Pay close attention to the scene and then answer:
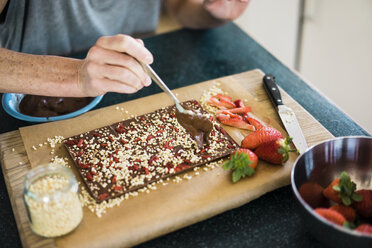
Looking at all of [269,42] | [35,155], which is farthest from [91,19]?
[269,42]

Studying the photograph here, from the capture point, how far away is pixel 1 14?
5.82 feet

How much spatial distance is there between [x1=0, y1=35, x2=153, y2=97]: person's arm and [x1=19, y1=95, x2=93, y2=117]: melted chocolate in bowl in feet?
0.57

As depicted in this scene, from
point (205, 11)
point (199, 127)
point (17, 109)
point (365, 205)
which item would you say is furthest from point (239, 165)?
point (205, 11)

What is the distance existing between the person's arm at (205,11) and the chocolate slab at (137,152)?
59 centimetres

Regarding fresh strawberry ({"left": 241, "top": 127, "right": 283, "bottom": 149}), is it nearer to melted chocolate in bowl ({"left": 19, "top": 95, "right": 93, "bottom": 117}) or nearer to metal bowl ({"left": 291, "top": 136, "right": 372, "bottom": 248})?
metal bowl ({"left": 291, "top": 136, "right": 372, "bottom": 248})

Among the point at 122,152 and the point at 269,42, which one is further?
the point at 269,42

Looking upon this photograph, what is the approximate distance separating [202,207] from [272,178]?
0.25 m

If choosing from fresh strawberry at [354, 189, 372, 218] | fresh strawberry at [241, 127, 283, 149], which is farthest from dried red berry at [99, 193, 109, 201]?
fresh strawberry at [354, 189, 372, 218]

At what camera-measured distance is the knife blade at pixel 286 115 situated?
1370 millimetres

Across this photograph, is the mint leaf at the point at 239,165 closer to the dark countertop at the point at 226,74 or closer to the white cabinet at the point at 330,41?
the dark countertop at the point at 226,74

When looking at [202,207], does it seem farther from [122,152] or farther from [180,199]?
[122,152]

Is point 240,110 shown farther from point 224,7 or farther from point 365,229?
point 365,229

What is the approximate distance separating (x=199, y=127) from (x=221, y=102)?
263 mm

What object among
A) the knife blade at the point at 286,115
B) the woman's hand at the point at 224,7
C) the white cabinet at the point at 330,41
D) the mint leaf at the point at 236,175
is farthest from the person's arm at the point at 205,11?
the mint leaf at the point at 236,175
